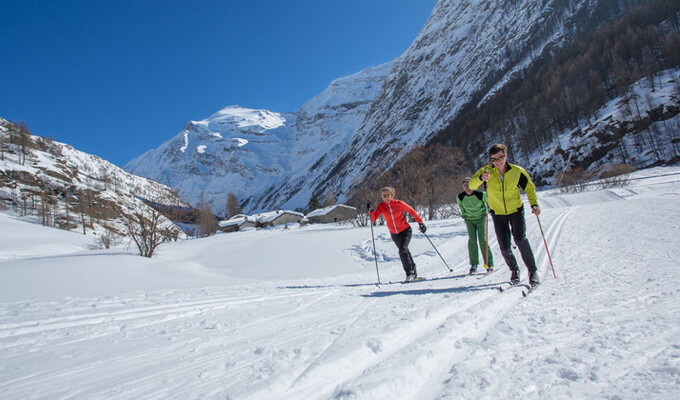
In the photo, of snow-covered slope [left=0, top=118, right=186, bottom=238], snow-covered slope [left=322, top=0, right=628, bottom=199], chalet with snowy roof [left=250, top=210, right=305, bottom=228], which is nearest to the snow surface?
snow-covered slope [left=0, top=118, right=186, bottom=238]

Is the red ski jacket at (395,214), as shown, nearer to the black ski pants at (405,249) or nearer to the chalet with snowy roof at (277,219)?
the black ski pants at (405,249)

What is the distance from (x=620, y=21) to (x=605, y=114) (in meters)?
37.8

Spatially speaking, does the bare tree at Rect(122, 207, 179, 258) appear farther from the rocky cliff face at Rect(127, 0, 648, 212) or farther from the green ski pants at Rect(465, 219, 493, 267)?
the rocky cliff face at Rect(127, 0, 648, 212)

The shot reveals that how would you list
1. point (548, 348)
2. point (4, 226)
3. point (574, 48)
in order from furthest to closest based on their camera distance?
1. point (574, 48)
2. point (4, 226)
3. point (548, 348)

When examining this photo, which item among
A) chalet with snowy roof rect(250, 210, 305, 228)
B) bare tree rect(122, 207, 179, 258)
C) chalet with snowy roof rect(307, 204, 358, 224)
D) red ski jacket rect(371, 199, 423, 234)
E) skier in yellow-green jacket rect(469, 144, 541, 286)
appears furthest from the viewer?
chalet with snowy roof rect(250, 210, 305, 228)

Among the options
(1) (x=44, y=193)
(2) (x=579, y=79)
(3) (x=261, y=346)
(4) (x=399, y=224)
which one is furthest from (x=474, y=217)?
(2) (x=579, y=79)

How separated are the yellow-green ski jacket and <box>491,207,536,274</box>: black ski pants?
9cm

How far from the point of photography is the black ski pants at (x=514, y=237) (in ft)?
12.3

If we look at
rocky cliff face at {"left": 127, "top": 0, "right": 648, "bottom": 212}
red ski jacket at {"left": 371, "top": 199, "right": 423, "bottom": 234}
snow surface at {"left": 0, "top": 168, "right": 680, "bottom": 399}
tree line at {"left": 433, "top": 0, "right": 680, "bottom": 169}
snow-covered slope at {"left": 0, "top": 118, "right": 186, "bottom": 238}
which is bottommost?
snow surface at {"left": 0, "top": 168, "right": 680, "bottom": 399}

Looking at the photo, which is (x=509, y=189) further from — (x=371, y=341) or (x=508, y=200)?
(x=371, y=341)

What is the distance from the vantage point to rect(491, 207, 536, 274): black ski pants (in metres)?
3.75

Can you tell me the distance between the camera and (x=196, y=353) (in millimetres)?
2232

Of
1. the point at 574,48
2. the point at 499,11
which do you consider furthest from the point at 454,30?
the point at 574,48

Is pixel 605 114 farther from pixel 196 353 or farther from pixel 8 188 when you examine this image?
pixel 8 188
